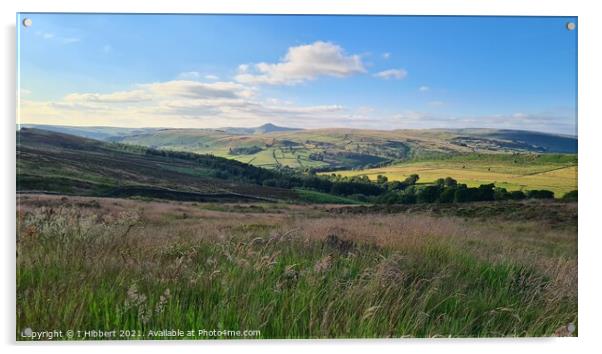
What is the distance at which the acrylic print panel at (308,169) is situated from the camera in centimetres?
416

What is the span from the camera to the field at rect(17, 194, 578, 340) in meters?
4.04

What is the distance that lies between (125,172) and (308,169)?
197 cm

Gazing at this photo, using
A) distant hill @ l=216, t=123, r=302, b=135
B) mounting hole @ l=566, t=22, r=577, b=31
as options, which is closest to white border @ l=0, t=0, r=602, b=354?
mounting hole @ l=566, t=22, r=577, b=31

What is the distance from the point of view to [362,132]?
4.84 metres

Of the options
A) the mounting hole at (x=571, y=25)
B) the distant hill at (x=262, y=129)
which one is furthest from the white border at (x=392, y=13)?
the distant hill at (x=262, y=129)

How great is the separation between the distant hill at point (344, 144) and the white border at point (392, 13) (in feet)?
1.85

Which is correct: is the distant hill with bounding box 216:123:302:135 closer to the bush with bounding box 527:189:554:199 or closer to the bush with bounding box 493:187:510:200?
the bush with bounding box 493:187:510:200

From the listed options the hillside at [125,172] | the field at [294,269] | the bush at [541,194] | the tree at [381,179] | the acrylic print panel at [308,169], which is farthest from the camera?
the tree at [381,179]

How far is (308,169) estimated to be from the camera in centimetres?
495

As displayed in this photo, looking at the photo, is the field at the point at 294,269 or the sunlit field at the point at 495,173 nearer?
the field at the point at 294,269

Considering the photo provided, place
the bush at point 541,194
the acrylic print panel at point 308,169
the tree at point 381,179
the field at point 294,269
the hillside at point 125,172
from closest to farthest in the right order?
1. the field at point 294,269
2. the acrylic print panel at point 308,169
3. the hillside at point 125,172
4. the bush at point 541,194
5. the tree at point 381,179

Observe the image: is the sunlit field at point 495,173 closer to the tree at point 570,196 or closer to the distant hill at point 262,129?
the tree at point 570,196

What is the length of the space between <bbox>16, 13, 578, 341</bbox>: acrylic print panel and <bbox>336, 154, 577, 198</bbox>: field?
0.02 meters
